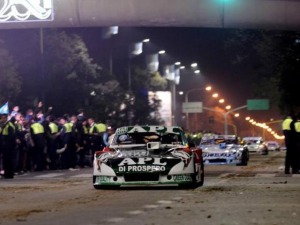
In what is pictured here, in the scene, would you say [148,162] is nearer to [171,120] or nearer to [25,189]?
[25,189]

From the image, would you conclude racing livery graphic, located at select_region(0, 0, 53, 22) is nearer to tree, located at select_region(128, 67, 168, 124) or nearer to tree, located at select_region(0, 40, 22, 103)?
tree, located at select_region(0, 40, 22, 103)

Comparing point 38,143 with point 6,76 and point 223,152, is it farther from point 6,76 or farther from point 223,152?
point 6,76

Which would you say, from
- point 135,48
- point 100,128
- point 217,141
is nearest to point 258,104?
point 135,48

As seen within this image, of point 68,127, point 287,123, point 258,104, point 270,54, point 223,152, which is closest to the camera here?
point 287,123

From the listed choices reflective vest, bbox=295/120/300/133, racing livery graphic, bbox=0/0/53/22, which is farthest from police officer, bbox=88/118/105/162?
reflective vest, bbox=295/120/300/133

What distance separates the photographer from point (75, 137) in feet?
104

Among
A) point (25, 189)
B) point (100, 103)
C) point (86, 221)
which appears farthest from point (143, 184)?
point (100, 103)

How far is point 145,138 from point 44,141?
10085 millimetres

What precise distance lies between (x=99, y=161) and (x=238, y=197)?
3.70m

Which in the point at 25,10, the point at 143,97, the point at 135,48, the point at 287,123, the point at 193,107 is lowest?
the point at 287,123

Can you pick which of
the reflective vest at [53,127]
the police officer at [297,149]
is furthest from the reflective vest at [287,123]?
the reflective vest at [53,127]

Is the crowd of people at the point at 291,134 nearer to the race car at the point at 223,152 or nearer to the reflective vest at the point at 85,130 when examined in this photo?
the race car at the point at 223,152

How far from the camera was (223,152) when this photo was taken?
3419 centimetres

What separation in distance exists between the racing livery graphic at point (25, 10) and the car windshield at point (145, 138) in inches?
423
